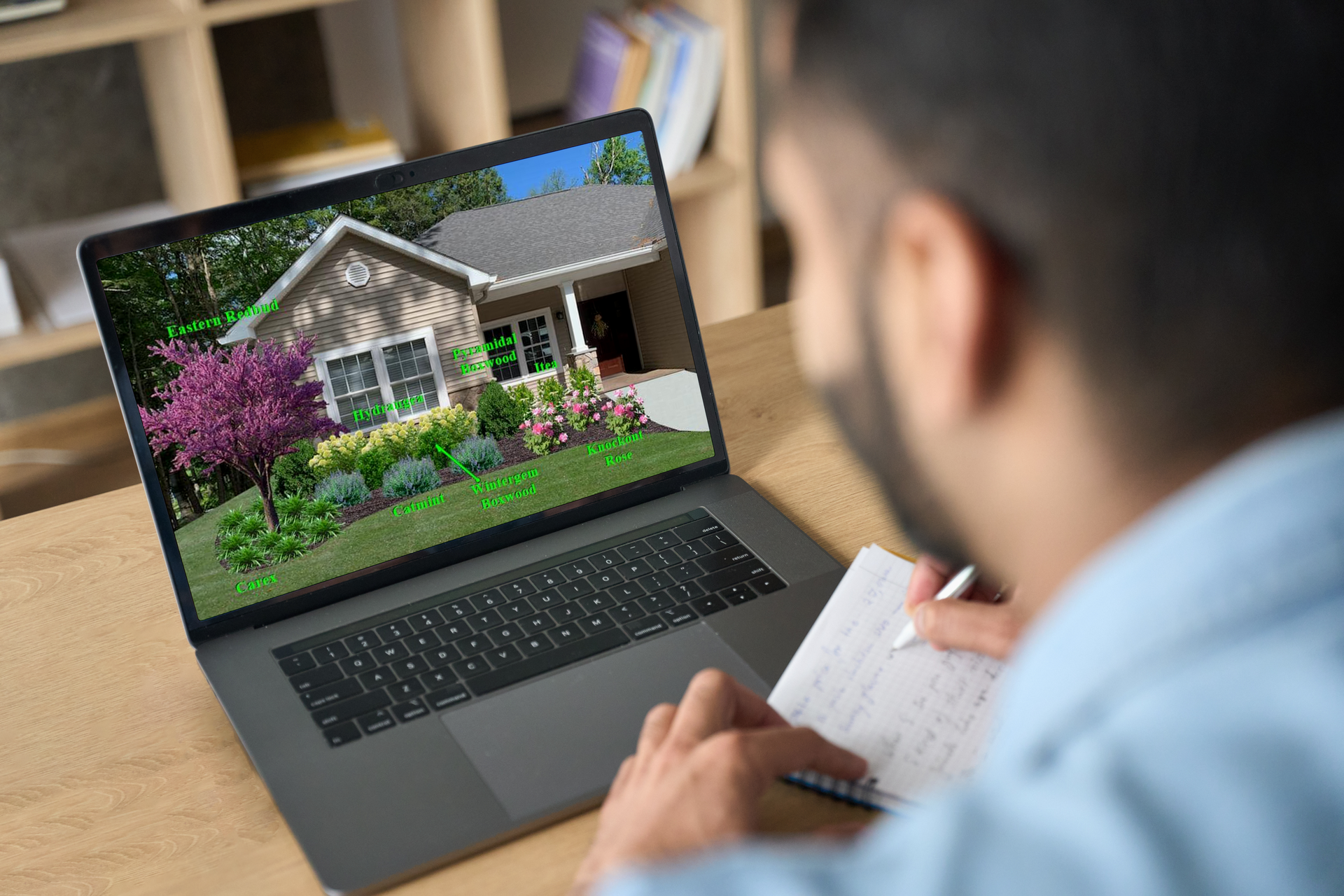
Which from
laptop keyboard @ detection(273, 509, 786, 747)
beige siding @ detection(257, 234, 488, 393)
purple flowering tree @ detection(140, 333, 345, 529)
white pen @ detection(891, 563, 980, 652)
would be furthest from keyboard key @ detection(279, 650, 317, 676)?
white pen @ detection(891, 563, 980, 652)

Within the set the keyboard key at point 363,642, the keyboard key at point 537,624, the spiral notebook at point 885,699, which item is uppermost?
the keyboard key at point 363,642

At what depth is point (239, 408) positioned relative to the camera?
883mm

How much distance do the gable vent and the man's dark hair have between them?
57 cm

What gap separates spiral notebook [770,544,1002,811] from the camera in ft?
2.36

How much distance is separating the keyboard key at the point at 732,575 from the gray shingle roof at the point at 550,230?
282 mm

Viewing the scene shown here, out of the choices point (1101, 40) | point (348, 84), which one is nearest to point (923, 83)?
point (1101, 40)

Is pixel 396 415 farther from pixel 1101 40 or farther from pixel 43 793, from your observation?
pixel 1101 40

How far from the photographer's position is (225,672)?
0.87m

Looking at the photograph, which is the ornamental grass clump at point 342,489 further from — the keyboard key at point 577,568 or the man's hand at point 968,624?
the man's hand at point 968,624

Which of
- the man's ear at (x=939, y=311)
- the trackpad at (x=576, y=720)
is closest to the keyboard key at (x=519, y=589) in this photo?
the trackpad at (x=576, y=720)

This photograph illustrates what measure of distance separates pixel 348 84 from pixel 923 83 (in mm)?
2198

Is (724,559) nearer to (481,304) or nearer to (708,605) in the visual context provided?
(708,605)

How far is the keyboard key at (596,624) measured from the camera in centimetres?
88

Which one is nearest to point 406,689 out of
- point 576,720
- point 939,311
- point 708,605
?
point 576,720
